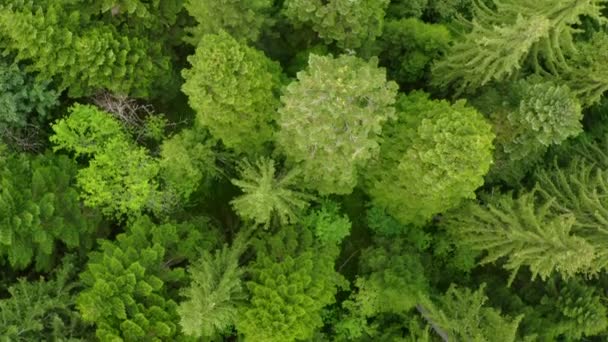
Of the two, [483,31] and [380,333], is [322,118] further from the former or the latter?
[380,333]

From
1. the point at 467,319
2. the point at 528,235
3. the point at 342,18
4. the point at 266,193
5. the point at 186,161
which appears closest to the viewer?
the point at 528,235

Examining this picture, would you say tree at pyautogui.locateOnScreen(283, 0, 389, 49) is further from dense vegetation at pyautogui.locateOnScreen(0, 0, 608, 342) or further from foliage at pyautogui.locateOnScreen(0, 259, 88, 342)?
foliage at pyautogui.locateOnScreen(0, 259, 88, 342)

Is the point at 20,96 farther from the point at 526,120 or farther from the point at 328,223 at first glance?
the point at 526,120

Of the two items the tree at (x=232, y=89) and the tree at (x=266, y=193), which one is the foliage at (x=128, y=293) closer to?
the tree at (x=266, y=193)

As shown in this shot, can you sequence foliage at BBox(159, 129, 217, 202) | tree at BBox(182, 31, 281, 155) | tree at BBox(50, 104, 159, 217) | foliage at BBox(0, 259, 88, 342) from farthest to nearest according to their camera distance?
tree at BBox(50, 104, 159, 217), foliage at BBox(159, 129, 217, 202), foliage at BBox(0, 259, 88, 342), tree at BBox(182, 31, 281, 155)

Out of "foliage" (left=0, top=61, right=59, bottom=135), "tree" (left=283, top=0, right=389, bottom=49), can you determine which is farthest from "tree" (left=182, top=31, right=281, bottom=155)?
"foliage" (left=0, top=61, right=59, bottom=135)

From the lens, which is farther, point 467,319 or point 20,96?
point 20,96

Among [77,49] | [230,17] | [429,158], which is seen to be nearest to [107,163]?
[77,49]

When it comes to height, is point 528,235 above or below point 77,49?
below
